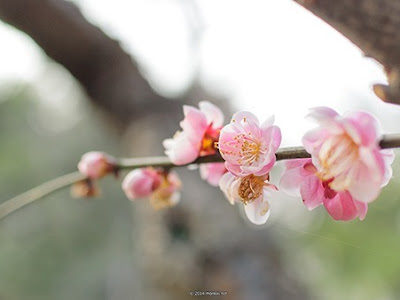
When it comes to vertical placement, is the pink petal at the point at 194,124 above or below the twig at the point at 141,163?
above

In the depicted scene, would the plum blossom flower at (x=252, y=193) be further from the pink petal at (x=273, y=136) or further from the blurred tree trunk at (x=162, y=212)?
the blurred tree trunk at (x=162, y=212)

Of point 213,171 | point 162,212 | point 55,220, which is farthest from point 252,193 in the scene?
point 55,220

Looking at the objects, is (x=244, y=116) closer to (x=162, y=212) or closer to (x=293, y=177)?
(x=293, y=177)

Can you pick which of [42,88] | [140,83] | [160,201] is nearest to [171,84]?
[140,83]

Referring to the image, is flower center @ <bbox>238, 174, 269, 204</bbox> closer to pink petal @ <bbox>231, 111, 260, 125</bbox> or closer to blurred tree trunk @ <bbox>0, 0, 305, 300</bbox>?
pink petal @ <bbox>231, 111, 260, 125</bbox>

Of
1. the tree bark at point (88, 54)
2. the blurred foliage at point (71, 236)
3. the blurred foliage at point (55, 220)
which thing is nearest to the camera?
the tree bark at point (88, 54)

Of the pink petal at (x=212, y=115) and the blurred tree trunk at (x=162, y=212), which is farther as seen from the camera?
the blurred tree trunk at (x=162, y=212)

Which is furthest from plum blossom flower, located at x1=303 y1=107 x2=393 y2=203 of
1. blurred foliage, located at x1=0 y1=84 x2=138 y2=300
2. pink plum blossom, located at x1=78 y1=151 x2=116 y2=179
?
blurred foliage, located at x1=0 y1=84 x2=138 y2=300

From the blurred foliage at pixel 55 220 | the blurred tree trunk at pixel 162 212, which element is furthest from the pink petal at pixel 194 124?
the blurred foliage at pixel 55 220

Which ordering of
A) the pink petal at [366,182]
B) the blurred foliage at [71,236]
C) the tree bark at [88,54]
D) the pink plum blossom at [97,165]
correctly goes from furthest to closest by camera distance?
the blurred foliage at [71,236] < the tree bark at [88,54] < the pink plum blossom at [97,165] < the pink petal at [366,182]
